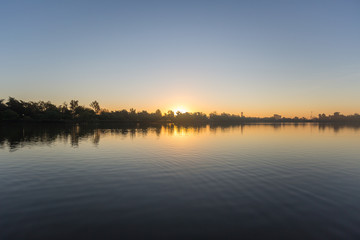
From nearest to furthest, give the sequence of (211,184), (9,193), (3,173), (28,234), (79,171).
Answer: (28,234) < (9,193) < (211,184) < (3,173) < (79,171)

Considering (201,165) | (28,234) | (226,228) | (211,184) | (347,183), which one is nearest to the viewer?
(28,234)

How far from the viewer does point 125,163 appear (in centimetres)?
2816

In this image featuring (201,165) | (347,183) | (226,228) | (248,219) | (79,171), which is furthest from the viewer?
(201,165)

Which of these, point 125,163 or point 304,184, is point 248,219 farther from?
point 125,163

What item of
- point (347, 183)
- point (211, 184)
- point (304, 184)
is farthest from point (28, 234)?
point (347, 183)

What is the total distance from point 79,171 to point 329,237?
25.1m

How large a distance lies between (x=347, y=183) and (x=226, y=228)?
18383mm

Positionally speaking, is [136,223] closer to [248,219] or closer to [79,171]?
[248,219]

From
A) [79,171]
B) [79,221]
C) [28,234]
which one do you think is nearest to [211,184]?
[79,221]

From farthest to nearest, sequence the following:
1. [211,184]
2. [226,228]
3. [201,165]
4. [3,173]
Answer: [201,165]
[3,173]
[211,184]
[226,228]

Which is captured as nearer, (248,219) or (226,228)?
(226,228)

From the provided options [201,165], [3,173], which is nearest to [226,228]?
[201,165]

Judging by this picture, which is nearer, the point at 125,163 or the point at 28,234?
the point at 28,234

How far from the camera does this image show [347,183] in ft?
66.2
